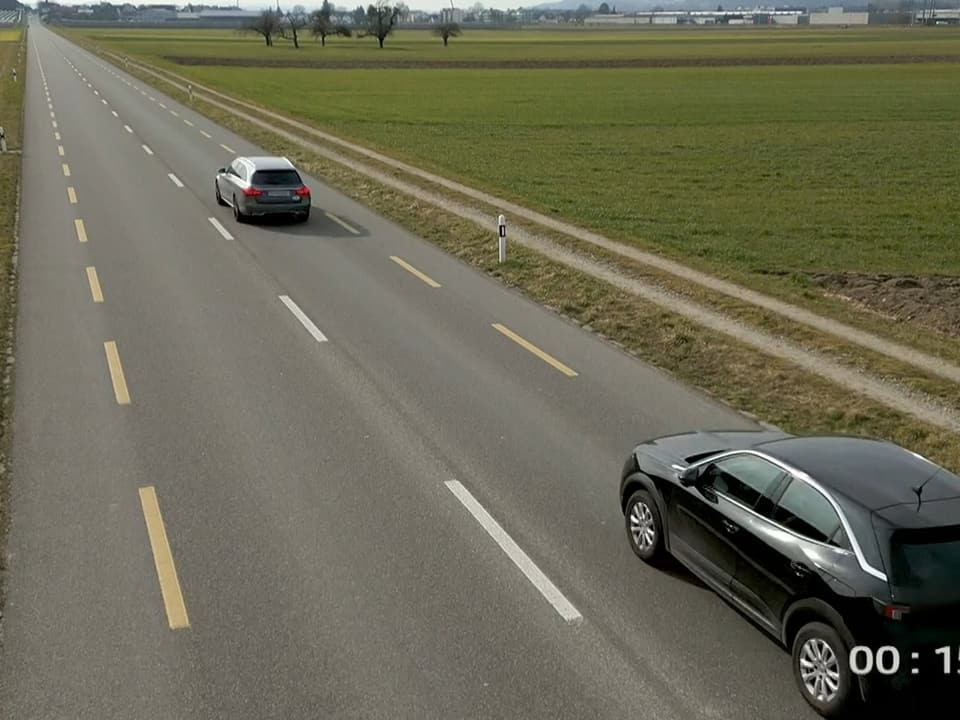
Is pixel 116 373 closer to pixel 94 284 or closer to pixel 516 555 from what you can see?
pixel 94 284

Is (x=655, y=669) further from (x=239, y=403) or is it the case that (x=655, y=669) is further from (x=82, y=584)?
(x=239, y=403)

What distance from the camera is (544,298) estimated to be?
61.4 feet

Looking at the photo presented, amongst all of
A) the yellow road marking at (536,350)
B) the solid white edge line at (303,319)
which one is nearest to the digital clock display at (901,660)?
the yellow road marking at (536,350)

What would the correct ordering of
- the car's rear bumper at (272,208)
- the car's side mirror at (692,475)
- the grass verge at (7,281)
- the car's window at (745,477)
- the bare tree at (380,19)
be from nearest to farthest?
1. the car's window at (745,477)
2. the car's side mirror at (692,475)
3. the grass verge at (7,281)
4. the car's rear bumper at (272,208)
5. the bare tree at (380,19)

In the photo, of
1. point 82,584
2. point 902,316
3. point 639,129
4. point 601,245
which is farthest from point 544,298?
point 639,129

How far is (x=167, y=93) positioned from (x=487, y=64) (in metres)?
51.3

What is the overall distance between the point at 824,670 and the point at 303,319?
450 inches

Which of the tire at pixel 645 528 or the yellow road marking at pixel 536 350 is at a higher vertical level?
the tire at pixel 645 528

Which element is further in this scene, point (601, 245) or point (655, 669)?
point (601, 245)

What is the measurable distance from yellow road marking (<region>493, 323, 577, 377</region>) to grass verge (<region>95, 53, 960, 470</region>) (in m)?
1.33

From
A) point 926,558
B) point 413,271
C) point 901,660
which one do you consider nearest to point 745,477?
point 926,558

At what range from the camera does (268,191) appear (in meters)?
24.4

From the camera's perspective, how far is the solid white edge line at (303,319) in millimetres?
15836

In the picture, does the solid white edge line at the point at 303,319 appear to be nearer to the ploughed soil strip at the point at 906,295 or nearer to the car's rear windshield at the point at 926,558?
the ploughed soil strip at the point at 906,295
